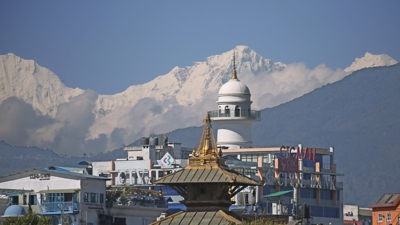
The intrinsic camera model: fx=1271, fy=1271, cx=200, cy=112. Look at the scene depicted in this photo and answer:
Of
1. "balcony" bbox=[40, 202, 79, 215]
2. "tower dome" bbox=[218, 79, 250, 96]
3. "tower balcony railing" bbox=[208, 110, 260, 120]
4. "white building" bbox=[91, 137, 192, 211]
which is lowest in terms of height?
"balcony" bbox=[40, 202, 79, 215]

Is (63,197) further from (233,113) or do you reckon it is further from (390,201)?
(233,113)

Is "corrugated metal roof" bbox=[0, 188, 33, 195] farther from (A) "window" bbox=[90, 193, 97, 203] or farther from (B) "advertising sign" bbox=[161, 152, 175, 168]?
(B) "advertising sign" bbox=[161, 152, 175, 168]

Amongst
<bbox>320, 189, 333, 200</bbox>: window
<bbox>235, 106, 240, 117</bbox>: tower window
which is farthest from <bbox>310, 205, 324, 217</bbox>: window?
<bbox>235, 106, 240, 117</bbox>: tower window

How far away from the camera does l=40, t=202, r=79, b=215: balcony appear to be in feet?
381

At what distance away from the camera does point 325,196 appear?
19712cm

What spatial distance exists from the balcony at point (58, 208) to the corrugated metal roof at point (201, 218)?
3390cm

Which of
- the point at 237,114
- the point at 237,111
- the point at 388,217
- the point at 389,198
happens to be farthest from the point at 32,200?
the point at 237,111

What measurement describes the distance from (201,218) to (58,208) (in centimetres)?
3741

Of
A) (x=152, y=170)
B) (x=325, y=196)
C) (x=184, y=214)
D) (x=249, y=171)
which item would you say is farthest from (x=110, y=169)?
(x=184, y=214)

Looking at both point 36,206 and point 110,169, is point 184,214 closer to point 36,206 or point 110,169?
point 36,206

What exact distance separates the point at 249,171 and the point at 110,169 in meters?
19.5

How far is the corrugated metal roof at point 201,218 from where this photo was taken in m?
80.2

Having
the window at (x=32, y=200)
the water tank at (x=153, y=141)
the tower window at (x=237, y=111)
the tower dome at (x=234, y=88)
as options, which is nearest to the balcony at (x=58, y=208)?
the window at (x=32, y=200)

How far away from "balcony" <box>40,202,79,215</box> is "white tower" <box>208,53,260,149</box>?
232 ft
